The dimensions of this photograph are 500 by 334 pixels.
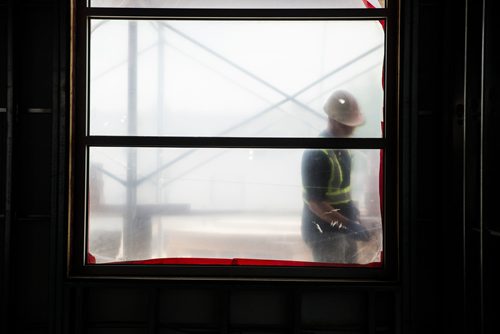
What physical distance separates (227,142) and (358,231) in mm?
957

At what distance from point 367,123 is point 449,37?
2.13 feet

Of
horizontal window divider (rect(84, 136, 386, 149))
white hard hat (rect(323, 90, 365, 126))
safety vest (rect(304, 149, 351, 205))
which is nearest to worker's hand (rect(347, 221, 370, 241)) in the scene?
safety vest (rect(304, 149, 351, 205))

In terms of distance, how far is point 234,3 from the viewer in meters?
2.22

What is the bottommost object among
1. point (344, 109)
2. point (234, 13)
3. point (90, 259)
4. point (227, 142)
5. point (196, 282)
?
point (196, 282)

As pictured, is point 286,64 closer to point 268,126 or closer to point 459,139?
point 268,126

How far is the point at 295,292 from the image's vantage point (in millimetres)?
2082

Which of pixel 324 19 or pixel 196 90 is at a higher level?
pixel 324 19

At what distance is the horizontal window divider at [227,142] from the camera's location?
2.19 metres

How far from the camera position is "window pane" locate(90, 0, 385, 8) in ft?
7.23

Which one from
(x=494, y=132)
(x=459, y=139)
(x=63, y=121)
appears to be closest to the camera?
(x=494, y=132)

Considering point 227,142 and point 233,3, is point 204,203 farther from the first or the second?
point 233,3

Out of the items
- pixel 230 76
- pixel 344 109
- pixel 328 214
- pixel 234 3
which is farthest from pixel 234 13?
pixel 328 214

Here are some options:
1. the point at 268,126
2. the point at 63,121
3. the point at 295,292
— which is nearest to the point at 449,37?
the point at 268,126

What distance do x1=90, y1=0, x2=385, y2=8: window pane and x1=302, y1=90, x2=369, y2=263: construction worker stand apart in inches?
21.2
